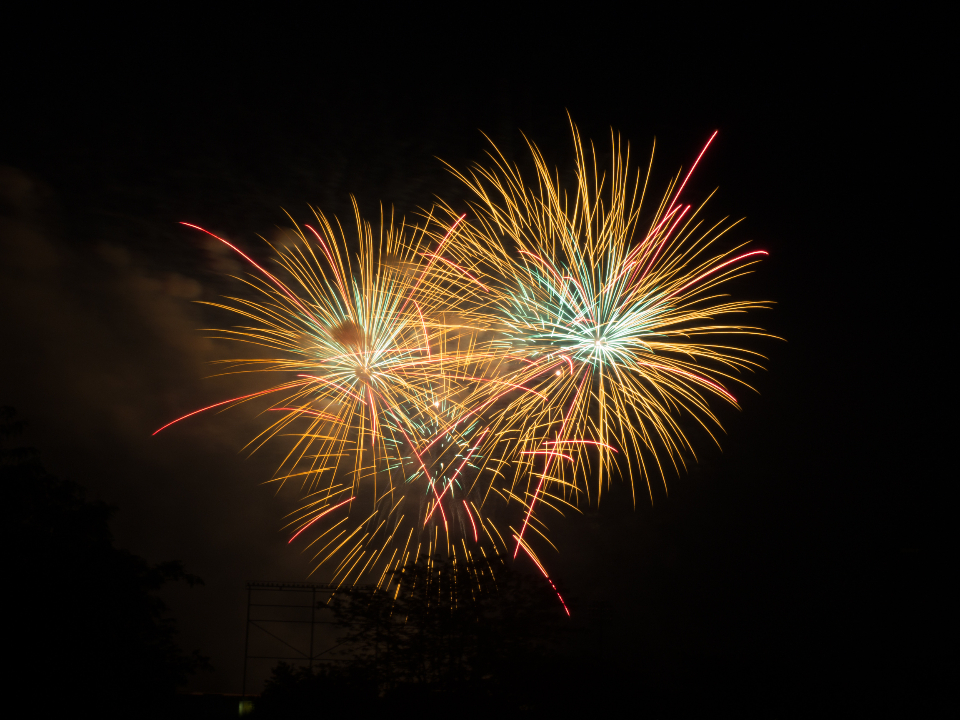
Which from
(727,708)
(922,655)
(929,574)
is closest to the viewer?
(727,708)

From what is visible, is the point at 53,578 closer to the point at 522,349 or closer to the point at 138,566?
the point at 138,566

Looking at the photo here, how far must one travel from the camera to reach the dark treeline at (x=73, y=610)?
48.8ft

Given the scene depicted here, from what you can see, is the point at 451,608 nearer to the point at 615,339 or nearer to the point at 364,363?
the point at 364,363

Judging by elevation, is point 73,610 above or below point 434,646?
above

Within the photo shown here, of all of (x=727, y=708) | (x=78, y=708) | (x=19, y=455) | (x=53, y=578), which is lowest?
(x=727, y=708)

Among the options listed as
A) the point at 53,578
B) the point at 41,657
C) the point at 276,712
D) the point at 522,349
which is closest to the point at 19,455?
the point at 53,578

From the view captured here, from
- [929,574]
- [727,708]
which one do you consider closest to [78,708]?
[727,708]

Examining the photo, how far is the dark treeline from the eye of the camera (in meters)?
14.9

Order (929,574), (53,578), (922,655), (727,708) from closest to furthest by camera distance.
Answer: (727,708), (53,578), (922,655), (929,574)

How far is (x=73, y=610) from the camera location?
15859mm

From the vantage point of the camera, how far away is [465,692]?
1530cm

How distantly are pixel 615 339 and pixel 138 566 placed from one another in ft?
46.9

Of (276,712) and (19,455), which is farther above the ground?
(19,455)

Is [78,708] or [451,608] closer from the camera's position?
[78,708]
